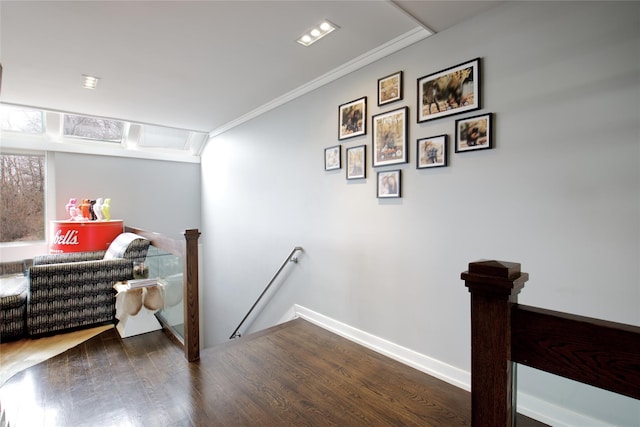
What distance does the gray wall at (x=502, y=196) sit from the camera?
161 centimetres

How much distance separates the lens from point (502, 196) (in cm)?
202

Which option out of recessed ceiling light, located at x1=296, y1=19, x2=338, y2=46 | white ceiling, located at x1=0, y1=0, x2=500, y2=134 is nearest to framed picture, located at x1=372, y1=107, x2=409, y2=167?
white ceiling, located at x1=0, y1=0, x2=500, y2=134

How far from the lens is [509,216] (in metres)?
1.99

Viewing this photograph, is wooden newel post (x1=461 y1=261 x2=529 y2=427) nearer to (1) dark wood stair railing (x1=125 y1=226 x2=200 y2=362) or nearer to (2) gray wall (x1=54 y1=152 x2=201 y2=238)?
(1) dark wood stair railing (x1=125 y1=226 x2=200 y2=362)

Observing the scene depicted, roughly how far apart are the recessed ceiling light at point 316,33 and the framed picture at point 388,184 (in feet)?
4.02

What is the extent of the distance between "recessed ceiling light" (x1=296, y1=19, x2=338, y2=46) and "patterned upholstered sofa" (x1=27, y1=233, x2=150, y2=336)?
8.80 ft

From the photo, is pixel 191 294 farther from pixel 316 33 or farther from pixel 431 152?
pixel 316 33

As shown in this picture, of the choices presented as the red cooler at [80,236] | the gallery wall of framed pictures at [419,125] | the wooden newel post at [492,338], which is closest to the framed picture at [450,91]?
the gallery wall of framed pictures at [419,125]

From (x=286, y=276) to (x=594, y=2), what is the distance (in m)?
3.46

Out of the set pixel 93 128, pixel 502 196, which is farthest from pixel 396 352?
pixel 93 128

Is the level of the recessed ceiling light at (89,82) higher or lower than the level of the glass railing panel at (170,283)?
higher

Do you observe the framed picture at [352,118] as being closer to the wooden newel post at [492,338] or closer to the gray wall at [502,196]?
the gray wall at [502,196]

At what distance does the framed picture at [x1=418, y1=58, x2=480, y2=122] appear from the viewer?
83.1 inches

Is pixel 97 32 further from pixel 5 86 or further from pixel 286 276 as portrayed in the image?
pixel 286 276
